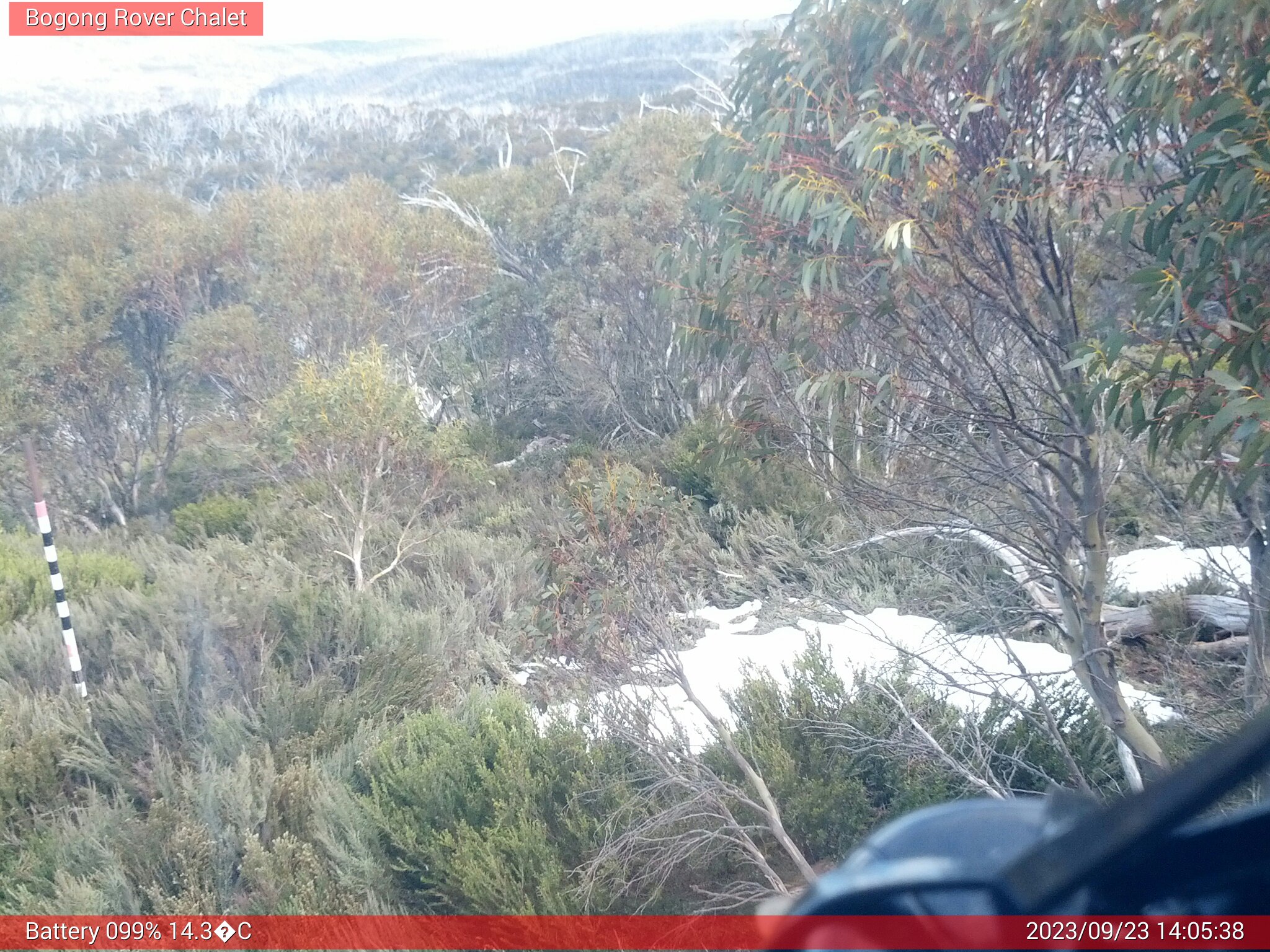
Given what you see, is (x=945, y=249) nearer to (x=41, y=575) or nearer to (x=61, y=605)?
(x=61, y=605)

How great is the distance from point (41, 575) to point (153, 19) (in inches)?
156

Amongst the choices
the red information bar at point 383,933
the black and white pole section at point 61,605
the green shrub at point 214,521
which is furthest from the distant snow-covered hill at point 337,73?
the red information bar at point 383,933

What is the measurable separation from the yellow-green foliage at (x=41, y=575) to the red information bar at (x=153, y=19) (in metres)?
3.87

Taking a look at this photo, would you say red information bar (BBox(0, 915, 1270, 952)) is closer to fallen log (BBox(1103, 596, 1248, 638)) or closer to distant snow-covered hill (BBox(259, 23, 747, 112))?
fallen log (BBox(1103, 596, 1248, 638))

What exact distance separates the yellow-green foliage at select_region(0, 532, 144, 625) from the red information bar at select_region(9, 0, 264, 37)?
387 centimetres

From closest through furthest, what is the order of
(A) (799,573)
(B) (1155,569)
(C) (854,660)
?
(C) (854,660), (B) (1155,569), (A) (799,573)

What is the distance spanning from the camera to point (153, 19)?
603 centimetres

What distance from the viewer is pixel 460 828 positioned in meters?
3.70

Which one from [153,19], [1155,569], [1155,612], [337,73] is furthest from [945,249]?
[337,73]

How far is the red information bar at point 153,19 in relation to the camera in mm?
5816

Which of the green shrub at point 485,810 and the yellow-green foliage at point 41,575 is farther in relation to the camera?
the yellow-green foliage at point 41,575

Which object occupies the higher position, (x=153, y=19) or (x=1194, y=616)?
(x=153, y=19)

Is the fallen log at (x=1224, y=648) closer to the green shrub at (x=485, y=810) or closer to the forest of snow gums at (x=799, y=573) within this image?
the forest of snow gums at (x=799, y=573)

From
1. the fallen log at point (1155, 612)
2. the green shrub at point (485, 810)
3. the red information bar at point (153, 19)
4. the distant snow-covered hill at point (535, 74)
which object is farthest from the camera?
the distant snow-covered hill at point (535, 74)
